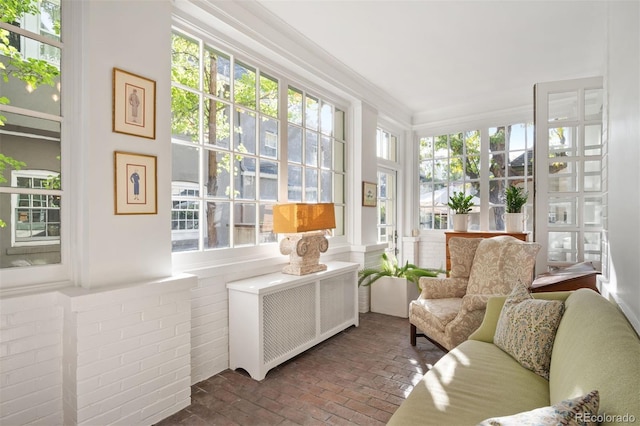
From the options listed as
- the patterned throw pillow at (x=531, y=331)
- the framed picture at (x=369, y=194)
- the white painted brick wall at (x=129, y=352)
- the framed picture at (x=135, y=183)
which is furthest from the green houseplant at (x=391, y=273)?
the framed picture at (x=135, y=183)

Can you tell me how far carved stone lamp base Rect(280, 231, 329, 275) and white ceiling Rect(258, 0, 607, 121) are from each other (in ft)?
6.19

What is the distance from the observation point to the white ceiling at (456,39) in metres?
2.76

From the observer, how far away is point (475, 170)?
5289mm

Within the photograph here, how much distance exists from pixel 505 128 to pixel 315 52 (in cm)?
321

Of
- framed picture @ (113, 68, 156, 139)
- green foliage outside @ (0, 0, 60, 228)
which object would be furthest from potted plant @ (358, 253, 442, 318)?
green foliage outside @ (0, 0, 60, 228)

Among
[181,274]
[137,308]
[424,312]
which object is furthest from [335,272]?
[137,308]

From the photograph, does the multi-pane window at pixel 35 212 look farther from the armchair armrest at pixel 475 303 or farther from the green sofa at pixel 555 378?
the armchair armrest at pixel 475 303

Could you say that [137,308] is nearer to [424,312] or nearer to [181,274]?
[181,274]

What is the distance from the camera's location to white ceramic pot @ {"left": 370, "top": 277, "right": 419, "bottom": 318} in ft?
13.3

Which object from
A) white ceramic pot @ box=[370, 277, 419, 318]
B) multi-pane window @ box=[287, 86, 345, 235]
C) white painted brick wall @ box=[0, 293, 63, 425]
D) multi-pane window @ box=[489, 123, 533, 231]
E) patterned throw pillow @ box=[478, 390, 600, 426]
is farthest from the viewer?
multi-pane window @ box=[489, 123, 533, 231]

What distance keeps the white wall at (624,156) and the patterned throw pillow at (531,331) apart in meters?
0.31

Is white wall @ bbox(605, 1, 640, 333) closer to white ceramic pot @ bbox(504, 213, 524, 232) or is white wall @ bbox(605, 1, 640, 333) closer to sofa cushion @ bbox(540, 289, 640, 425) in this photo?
sofa cushion @ bbox(540, 289, 640, 425)

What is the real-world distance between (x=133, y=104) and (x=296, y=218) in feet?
4.75

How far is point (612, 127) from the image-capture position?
2.02 meters
